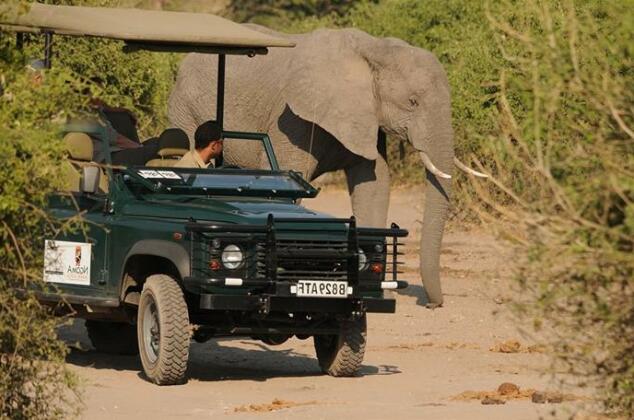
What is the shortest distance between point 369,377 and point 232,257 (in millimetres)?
1660

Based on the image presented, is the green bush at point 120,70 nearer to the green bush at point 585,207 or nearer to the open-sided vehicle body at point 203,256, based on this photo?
the open-sided vehicle body at point 203,256

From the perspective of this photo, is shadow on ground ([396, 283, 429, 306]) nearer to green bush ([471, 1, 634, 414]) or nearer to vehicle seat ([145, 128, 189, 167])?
vehicle seat ([145, 128, 189, 167])

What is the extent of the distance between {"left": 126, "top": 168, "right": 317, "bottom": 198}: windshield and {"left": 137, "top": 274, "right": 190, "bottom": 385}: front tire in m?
0.99

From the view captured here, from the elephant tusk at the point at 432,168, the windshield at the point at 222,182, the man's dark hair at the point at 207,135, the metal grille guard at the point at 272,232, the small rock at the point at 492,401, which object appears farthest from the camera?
the elephant tusk at the point at 432,168

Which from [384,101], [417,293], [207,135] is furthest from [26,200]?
[417,293]

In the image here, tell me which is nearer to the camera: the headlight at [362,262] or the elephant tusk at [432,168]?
the headlight at [362,262]

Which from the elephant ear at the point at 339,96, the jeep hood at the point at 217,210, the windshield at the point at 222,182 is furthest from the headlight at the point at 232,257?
the elephant ear at the point at 339,96

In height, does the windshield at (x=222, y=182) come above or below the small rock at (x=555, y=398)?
above

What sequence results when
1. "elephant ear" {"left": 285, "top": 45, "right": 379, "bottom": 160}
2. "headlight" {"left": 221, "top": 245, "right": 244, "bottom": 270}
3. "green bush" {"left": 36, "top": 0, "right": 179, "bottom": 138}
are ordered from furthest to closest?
1. "green bush" {"left": 36, "top": 0, "right": 179, "bottom": 138}
2. "elephant ear" {"left": 285, "top": 45, "right": 379, "bottom": 160}
3. "headlight" {"left": 221, "top": 245, "right": 244, "bottom": 270}

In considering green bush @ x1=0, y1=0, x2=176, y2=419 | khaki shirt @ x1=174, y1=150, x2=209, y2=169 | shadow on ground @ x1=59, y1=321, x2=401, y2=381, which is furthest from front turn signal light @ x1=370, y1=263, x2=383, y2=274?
green bush @ x1=0, y1=0, x2=176, y2=419

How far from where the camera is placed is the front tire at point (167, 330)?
12.7 m

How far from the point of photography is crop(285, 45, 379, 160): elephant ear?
19391 mm

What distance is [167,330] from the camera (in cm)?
1267

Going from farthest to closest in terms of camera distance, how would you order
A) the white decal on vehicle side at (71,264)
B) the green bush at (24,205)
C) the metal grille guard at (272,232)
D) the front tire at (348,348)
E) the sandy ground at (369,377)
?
the white decal on vehicle side at (71,264) → the front tire at (348,348) → the metal grille guard at (272,232) → the sandy ground at (369,377) → the green bush at (24,205)
